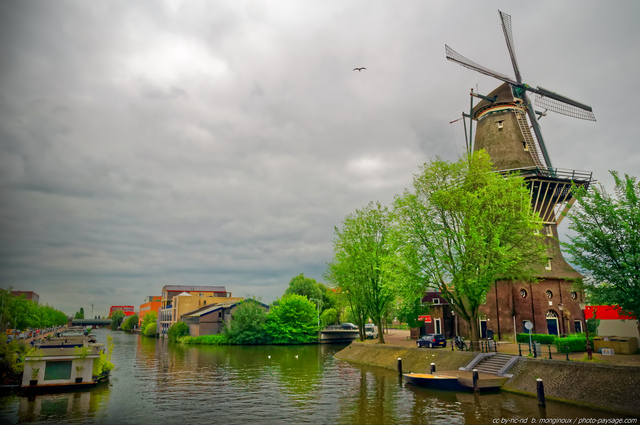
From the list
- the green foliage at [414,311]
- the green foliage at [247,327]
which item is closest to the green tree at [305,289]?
the green foliage at [247,327]

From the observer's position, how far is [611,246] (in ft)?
93.7

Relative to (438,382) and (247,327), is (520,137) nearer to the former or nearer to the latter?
(438,382)

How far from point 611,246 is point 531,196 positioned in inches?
765

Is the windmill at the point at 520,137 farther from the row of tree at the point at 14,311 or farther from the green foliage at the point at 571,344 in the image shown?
the row of tree at the point at 14,311

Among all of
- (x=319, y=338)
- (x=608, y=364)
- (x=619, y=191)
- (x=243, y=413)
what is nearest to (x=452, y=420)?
(x=608, y=364)

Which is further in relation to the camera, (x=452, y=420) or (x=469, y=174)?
(x=469, y=174)

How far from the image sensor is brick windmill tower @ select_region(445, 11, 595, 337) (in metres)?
46.6

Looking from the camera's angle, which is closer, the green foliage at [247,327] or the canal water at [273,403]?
the canal water at [273,403]

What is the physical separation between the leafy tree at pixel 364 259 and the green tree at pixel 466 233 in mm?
13697

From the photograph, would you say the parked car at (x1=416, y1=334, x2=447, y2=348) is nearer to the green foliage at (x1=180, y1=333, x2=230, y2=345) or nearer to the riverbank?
the riverbank

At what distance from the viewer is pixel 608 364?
2392cm

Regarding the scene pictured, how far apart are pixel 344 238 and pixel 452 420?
122 feet

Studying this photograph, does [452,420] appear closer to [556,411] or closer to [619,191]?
[556,411]

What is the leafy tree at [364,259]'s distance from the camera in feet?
178
